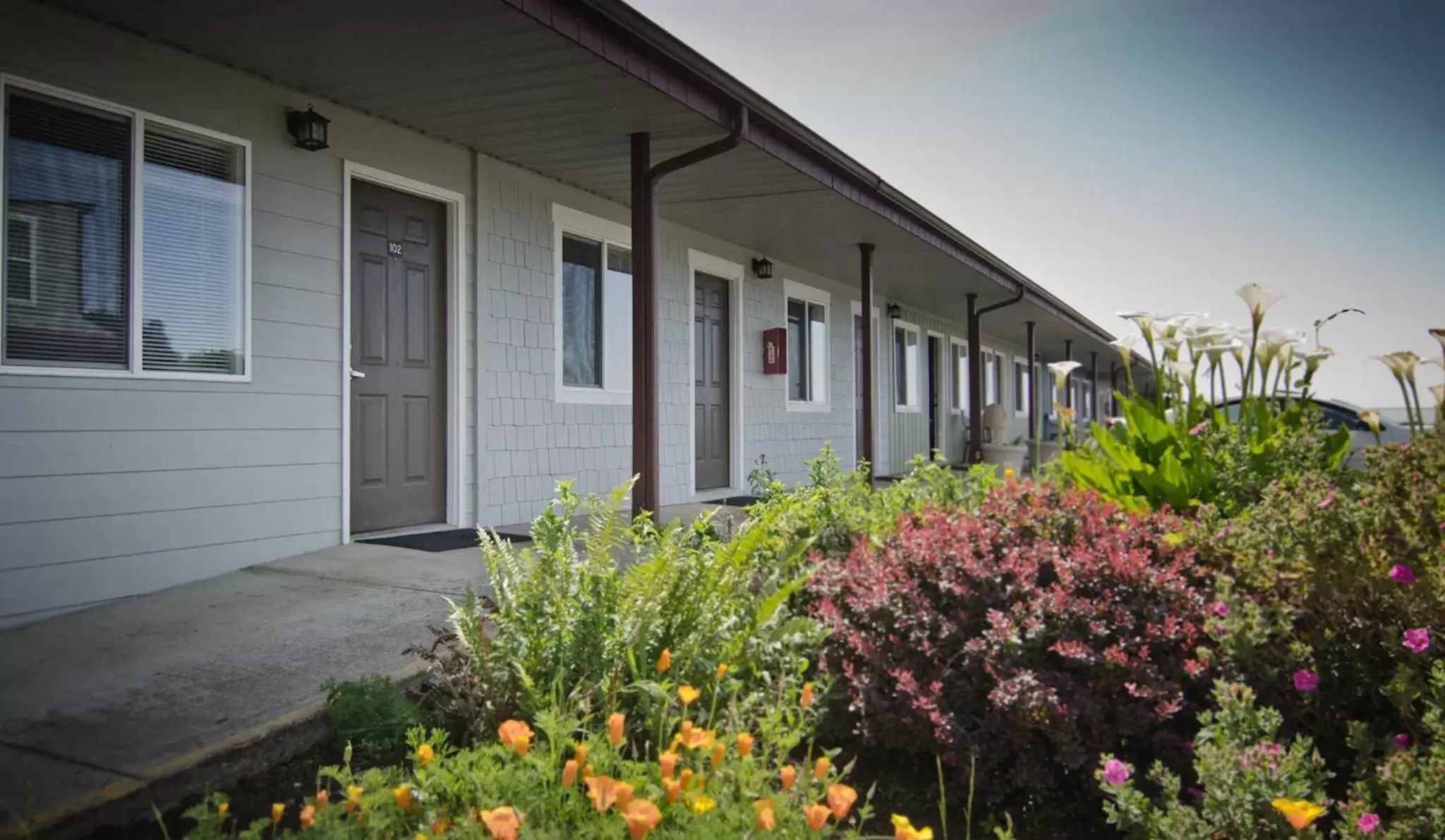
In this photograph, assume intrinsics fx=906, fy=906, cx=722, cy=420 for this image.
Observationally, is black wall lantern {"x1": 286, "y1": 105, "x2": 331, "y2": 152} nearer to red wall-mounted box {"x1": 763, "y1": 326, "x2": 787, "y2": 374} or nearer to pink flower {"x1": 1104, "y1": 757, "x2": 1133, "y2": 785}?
pink flower {"x1": 1104, "y1": 757, "x2": 1133, "y2": 785}

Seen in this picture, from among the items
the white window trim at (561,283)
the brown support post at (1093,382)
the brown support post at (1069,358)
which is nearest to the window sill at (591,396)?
the white window trim at (561,283)

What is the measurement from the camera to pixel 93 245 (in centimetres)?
394

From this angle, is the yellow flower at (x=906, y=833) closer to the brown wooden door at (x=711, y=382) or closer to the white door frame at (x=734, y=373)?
the brown wooden door at (x=711, y=382)

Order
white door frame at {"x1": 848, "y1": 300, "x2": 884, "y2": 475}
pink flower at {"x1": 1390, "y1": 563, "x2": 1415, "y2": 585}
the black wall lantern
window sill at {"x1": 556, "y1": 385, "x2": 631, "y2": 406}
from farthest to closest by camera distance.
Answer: white door frame at {"x1": 848, "y1": 300, "x2": 884, "y2": 475}
window sill at {"x1": 556, "y1": 385, "x2": 631, "y2": 406}
the black wall lantern
pink flower at {"x1": 1390, "y1": 563, "x2": 1415, "y2": 585}

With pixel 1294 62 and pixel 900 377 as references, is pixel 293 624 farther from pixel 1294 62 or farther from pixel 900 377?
pixel 900 377

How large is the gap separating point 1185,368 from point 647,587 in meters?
2.95

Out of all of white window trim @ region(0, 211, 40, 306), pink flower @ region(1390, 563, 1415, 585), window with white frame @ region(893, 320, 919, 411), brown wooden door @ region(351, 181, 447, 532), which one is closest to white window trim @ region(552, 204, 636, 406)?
brown wooden door @ region(351, 181, 447, 532)

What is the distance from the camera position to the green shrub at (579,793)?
1.48m

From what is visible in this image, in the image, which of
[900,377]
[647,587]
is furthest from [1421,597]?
[900,377]

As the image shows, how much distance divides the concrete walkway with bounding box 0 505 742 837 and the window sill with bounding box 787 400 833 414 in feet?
19.6

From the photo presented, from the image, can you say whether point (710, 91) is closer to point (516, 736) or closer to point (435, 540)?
point (435, 540)

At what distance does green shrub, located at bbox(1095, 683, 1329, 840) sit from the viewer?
170 cm

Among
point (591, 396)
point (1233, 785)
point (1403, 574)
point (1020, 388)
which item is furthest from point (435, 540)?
point (1020, 388)

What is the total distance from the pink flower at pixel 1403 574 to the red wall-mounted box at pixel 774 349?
24.5 feet
